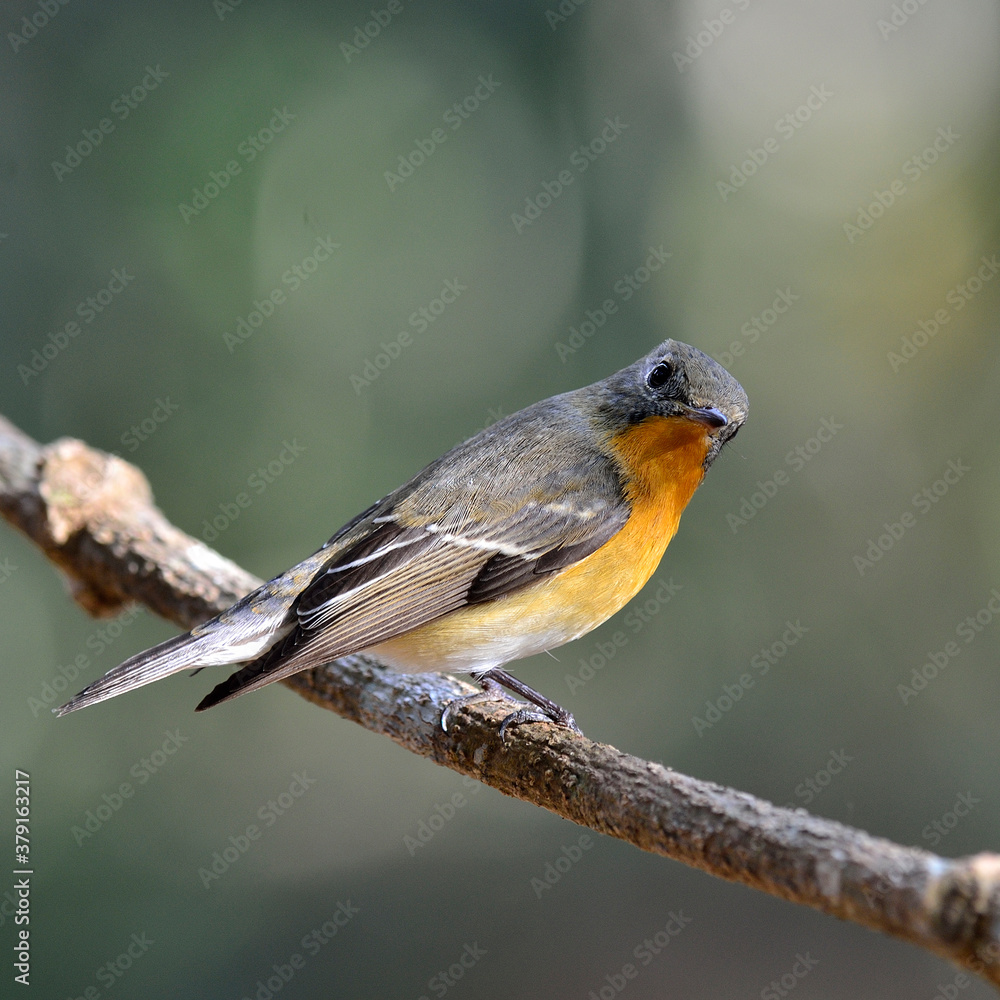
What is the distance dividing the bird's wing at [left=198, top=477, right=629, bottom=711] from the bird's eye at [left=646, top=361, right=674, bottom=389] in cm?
41

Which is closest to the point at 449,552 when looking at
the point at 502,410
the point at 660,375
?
the point at 660,375

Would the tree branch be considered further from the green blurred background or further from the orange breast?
the green blurred background

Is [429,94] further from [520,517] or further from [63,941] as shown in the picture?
[63,941]

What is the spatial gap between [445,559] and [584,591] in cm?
52

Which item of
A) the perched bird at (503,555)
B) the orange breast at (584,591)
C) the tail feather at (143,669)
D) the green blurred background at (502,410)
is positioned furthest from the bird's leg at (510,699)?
the green blurred background at (502,410)

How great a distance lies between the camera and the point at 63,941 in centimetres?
554

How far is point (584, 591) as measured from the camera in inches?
135

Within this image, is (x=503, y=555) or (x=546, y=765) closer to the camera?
(x=546, y=765)

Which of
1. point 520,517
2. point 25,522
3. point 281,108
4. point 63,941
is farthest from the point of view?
point 281,108

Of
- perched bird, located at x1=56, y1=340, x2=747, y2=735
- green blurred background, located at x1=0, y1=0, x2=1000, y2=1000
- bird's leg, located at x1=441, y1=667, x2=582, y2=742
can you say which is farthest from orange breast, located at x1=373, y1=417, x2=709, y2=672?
green blurred background, located at x1=0, y1=0, x2=1000, y2=1000

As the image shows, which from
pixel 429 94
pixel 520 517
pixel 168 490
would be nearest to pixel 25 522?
pixel 168 490

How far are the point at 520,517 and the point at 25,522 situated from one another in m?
2.58

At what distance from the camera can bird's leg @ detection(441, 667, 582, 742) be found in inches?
129

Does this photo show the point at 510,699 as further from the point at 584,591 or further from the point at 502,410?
the point at 502,410
